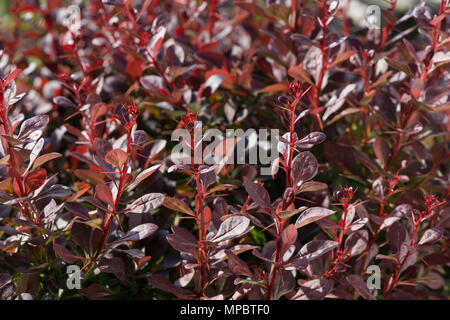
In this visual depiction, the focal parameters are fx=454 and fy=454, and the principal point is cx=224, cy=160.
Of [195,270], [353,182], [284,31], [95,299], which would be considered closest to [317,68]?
[284,31]

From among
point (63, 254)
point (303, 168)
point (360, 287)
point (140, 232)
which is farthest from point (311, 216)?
point (63, 254)

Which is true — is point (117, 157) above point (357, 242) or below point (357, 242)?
above

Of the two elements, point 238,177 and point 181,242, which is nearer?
point 181,242

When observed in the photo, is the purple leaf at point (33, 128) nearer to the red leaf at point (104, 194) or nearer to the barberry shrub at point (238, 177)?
the barberry shrub at point (238, 177)

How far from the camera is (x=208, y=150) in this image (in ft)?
2.91

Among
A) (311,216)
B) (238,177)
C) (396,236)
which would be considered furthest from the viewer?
(238,177)

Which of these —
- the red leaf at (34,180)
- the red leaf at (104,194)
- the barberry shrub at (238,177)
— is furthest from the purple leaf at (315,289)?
the red leaf at (34,180)

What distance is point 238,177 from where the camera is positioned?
41.2 inches

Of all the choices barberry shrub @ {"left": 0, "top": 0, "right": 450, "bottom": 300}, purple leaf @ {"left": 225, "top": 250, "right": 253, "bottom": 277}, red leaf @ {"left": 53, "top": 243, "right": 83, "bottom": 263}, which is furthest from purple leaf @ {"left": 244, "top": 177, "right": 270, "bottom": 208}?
red leaf @ {"left": 53, "top": 243, "right": 83, "bottom": 263}

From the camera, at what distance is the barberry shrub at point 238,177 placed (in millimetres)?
803

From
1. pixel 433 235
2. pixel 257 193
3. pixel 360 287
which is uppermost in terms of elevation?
pixel 257 193

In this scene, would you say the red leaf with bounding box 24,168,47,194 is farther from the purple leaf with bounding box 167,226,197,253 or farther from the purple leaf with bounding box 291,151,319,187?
the purple leaf with bounding box 291,151,319,187

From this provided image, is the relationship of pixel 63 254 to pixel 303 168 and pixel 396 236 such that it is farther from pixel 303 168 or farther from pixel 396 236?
pixel 396 236
